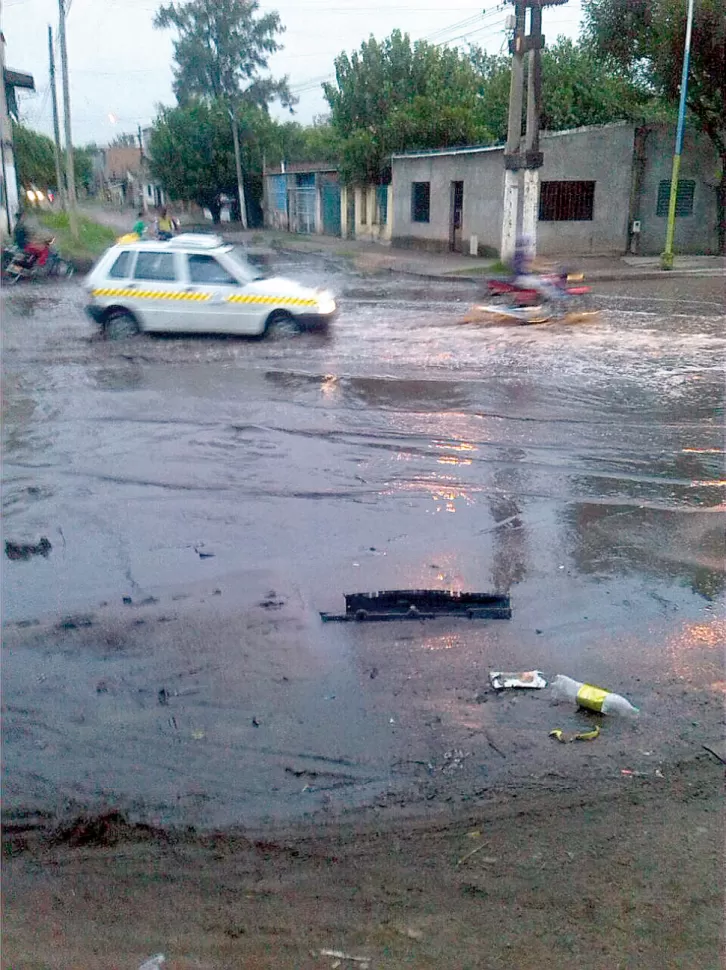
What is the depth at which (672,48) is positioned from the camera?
25.0 metres

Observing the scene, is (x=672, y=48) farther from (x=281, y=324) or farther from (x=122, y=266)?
(x=122, y=266)

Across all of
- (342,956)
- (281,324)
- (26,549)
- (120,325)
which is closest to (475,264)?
(281,324)

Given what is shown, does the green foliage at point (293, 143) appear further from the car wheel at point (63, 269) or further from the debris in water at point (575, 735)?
the debris in water at point (575, 735)

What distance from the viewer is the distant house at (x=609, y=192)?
2903 centimetres

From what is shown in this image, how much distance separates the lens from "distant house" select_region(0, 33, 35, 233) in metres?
33.5

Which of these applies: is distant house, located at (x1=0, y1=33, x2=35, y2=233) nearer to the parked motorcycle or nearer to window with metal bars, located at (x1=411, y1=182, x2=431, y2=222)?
the parked motorcycle

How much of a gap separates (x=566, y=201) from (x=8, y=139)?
888 inches

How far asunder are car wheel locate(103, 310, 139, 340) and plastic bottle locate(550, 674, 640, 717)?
456 inches

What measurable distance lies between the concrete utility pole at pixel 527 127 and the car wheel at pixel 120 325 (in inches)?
438

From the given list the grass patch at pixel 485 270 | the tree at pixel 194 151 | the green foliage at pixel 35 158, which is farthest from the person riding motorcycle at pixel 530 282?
the green foliage at pixel 35 158

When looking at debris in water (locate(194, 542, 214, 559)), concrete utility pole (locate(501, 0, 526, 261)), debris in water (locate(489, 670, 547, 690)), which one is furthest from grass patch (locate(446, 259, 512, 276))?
debris in water (locate(489, 670, 547, 690))

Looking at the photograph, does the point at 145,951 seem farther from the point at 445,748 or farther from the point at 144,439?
the point at 144,439

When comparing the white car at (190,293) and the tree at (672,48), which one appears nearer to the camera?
the white car at (190,293)

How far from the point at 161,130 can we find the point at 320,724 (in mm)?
57499
